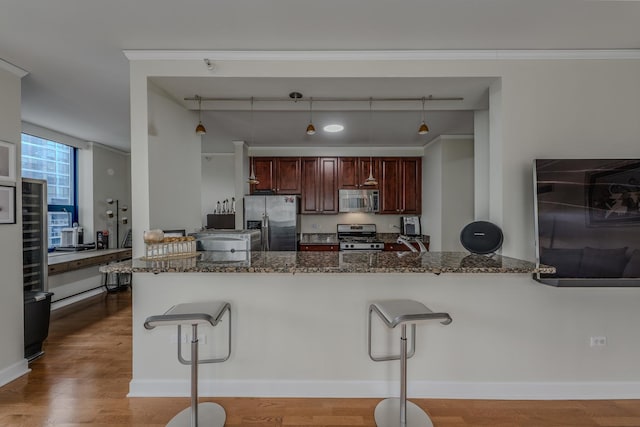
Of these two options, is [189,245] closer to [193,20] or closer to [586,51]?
[193,20]

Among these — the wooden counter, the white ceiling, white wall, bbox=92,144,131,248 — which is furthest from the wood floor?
white wall, bbox=92,144,131,248

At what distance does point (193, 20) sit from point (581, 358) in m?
3.56

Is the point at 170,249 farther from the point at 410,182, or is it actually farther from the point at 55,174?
the point at 55,174

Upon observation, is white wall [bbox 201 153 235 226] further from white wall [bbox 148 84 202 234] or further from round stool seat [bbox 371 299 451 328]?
round stool seat [bbox 371 299 451 328]

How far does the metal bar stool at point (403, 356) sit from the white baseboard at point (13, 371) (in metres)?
2.89

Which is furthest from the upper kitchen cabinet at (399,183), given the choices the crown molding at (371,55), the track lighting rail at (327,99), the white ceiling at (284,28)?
the crown molding at (371,55)

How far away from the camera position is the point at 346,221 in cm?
532

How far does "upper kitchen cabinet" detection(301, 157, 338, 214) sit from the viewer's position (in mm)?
5035

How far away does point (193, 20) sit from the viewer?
6.27 ft

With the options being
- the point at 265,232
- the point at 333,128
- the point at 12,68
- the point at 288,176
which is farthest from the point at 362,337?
the point at 12,68

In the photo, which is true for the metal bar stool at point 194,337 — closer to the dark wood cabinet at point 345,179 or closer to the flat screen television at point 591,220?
the flat screen television at point 591,220

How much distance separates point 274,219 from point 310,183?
0.98 metres

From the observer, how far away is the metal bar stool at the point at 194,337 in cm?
166

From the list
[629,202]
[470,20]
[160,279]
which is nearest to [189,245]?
[160,279]
